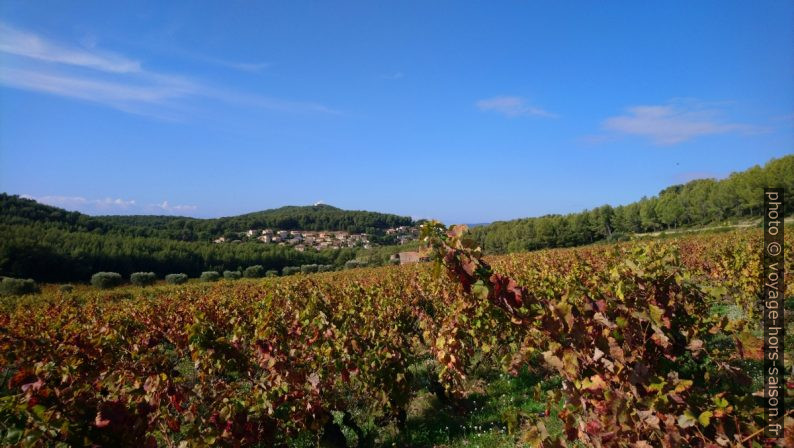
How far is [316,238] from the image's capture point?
104875 millimetres

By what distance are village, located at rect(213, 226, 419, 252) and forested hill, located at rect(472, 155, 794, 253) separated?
27.5 m

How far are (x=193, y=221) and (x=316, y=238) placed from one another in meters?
32.1

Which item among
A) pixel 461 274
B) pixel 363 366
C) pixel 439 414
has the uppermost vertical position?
pixel 461 274

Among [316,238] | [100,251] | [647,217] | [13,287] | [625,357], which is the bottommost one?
[13,287]

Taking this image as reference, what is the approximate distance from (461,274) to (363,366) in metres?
2.86

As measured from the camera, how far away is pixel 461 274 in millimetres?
2438

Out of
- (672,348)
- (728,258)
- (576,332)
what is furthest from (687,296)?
(728,258)

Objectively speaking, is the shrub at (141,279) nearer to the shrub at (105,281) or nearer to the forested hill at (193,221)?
the shrub at (105,281)

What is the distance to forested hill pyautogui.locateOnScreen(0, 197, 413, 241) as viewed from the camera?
63.3 meters

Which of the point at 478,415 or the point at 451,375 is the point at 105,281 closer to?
the point at 451,375

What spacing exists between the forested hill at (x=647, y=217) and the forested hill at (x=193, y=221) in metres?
52.7

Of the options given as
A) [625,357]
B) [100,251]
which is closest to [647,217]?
[625,357]

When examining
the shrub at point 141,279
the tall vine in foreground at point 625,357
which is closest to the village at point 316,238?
the shrub at point 141,279

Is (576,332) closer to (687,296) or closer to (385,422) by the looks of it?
(687,296)
